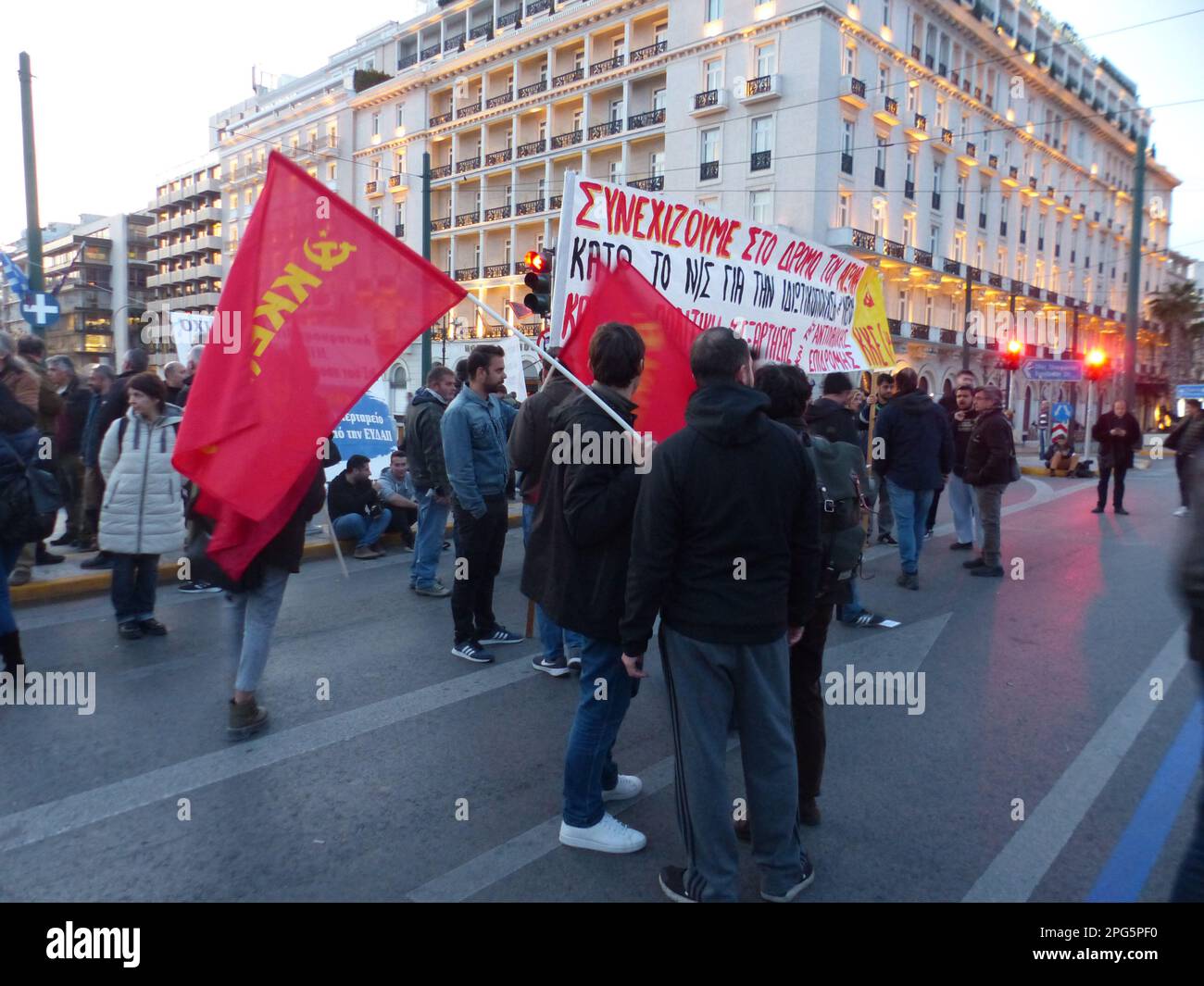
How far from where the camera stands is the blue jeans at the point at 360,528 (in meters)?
8.85

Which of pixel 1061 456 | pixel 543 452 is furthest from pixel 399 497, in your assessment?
pixel 1061 456

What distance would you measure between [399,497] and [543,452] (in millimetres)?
4900

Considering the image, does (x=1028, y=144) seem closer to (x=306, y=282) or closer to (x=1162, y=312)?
(x=1162, y=312)

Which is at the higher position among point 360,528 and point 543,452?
point 543,452

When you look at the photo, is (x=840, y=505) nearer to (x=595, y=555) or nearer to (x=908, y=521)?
(x=595, y=555)

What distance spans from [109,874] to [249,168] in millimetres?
68251

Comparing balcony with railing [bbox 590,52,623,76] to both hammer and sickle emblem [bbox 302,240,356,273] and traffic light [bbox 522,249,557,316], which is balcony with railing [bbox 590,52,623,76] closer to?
traffic light [bbox 522,249,557,316]

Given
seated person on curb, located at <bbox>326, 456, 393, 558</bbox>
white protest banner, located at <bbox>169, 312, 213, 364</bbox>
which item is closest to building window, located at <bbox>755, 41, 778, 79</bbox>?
white protest banner, located at <bbox>169, 312, 213, 364</bbox>

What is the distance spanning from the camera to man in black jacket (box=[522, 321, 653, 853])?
3.05 meters

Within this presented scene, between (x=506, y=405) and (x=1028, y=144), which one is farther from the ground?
(x=1028, y=144)

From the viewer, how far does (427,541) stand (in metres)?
7.24

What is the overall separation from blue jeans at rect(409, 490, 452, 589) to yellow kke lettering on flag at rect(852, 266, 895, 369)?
17.1 ft
